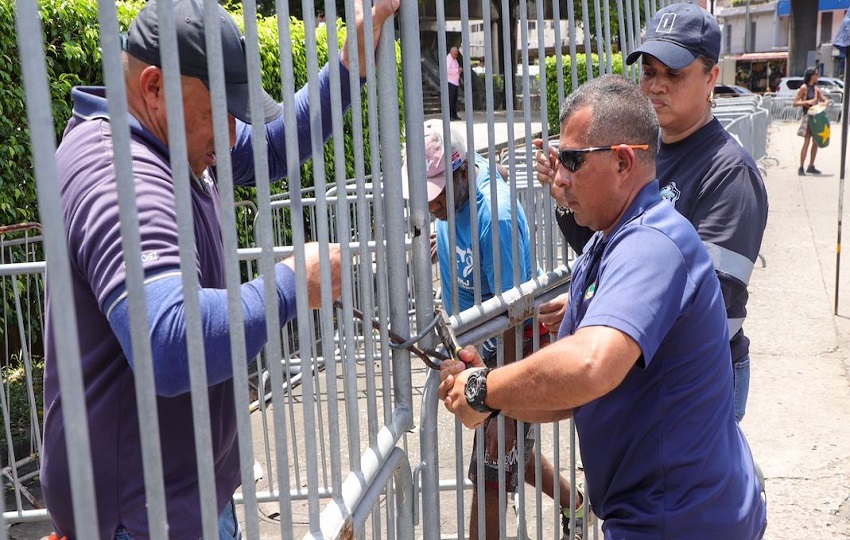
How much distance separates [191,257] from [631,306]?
1072 millimetres

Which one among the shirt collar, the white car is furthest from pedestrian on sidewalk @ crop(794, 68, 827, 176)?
the shirt collar

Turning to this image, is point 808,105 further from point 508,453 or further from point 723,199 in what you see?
point 723,199

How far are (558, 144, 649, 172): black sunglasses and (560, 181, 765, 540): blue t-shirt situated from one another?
117 mm

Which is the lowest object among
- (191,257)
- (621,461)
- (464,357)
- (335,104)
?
(621,461)

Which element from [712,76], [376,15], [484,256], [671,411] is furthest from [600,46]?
[671,411]

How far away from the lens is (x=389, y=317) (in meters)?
2.47

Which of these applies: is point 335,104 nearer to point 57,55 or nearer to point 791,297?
point 57,55

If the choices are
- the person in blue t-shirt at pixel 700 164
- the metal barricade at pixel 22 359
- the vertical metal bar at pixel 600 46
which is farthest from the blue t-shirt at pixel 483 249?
the metal barricade at pixel 22 359

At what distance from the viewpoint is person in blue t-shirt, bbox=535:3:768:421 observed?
2.93 m

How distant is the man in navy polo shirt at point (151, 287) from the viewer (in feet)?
5.06

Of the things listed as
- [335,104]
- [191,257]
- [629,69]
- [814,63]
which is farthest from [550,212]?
[814,63]

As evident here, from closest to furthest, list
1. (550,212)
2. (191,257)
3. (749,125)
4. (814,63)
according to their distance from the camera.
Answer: (191,257) < (550,212) < (749,125) < (814,63)

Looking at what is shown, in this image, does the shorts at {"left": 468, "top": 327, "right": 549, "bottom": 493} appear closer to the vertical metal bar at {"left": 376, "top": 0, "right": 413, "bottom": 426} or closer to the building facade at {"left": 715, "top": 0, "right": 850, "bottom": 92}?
the vertical metal bar at {"left": 376, "top": 0, "right": 413, "bottom": 426}

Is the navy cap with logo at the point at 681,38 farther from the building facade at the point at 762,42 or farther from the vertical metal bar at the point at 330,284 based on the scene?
the building facade at the point at 762,42
